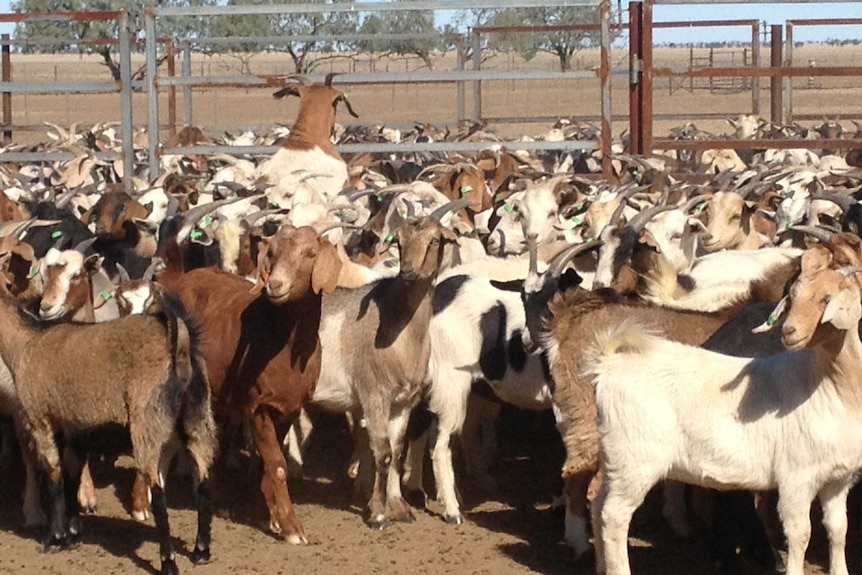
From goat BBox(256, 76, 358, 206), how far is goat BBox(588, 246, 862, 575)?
16.7 feet

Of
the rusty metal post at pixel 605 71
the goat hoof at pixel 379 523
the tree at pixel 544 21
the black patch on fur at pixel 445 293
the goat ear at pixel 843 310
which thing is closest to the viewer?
the goat ear at pixel 843 310

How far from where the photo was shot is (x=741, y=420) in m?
5.76

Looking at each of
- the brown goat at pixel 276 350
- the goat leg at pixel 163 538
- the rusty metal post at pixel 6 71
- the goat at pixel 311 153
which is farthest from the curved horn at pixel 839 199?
the rusty metal post at pixel 6 71

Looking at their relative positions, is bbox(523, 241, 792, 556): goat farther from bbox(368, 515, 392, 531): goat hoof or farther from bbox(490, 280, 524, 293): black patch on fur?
bbox(368, 515, 392, 531): goat hoof

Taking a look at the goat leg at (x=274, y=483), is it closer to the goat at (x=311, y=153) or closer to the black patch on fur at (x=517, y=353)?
the black patch on fur at (x=517, y=353)

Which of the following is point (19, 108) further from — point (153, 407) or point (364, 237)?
point (153, 407)

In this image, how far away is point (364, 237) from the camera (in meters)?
9.84

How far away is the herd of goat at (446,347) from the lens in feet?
18.9

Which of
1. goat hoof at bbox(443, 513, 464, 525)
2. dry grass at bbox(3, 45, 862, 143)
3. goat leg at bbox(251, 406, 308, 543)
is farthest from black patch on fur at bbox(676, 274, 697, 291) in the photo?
dry grass at bbox(3, 45, 862, 143)

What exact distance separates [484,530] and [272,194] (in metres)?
3.84

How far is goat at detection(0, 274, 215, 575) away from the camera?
6.53 meters

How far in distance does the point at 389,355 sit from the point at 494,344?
590mm

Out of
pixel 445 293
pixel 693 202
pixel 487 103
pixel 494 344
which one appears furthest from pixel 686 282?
pixel 487 103

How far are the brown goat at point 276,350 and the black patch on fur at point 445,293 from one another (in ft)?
2.87
